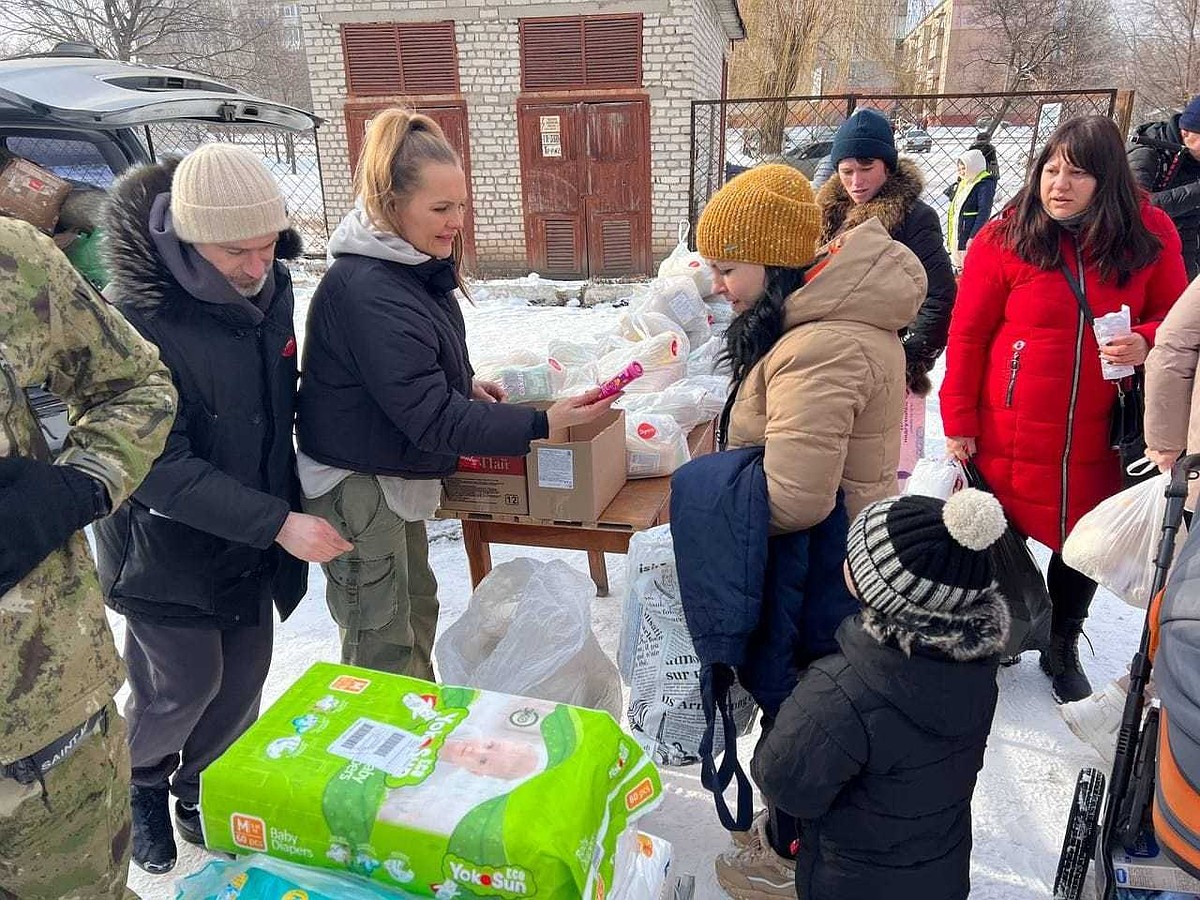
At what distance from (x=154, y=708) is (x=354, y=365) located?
102cm

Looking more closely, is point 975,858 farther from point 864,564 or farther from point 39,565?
point 39,565

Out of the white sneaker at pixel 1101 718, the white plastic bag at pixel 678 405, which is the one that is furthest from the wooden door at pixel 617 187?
the white sneaker at pixel 1101 718

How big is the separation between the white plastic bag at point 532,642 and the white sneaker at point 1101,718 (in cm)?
134

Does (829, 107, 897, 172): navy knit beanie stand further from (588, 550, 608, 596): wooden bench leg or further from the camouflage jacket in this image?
the camouflage jacket

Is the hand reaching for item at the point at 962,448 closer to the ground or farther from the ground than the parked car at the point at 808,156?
closer to the ground

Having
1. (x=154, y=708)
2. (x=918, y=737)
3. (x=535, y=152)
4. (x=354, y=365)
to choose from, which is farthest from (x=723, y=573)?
(x=535, y=152)

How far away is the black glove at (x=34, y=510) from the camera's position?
1158 millimetres

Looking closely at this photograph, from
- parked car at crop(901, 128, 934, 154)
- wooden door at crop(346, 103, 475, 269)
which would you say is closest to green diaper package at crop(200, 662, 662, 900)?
wooden door at crop(346, 103, 475, 269)

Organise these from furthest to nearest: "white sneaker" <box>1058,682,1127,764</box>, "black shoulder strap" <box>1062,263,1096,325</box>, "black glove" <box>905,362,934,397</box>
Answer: "black glove" <box>905,362,934,397</box>
"black shoulder strap" <box>1062,263,1096,325</box>
"white sneaker" <box>1058,682,1127,764</box>

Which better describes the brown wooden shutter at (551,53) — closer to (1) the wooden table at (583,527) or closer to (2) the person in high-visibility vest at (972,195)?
(2) the person in high-visibility vest at (972,195)

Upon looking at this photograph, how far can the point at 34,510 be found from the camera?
1181 millimetres

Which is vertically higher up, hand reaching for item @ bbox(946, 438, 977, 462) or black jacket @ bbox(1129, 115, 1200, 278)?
black jacket @ bbox(1129, 115, 1200, 278)

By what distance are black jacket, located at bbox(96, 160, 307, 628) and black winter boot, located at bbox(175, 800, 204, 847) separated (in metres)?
0.65

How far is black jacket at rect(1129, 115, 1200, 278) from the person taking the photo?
13.4ft
